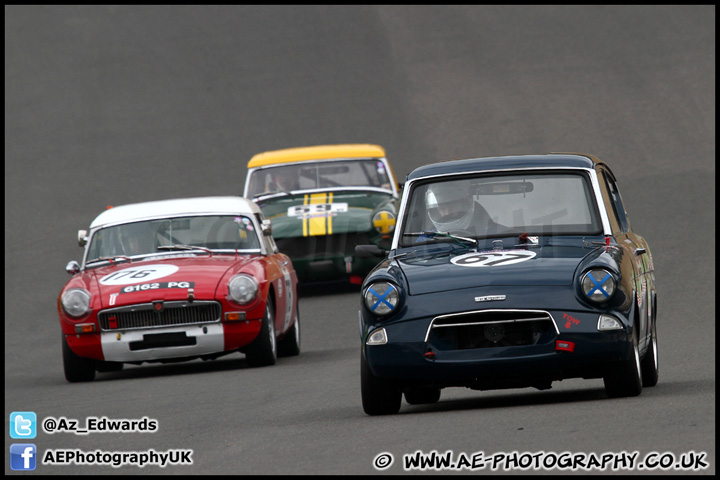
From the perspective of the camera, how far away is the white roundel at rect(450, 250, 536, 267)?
8.14 metres

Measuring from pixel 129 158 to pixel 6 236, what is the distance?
5.19 m

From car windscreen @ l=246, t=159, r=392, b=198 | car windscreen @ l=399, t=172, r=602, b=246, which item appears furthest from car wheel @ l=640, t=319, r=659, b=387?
car windscreen @ l=246, t=159, r=392, b=198

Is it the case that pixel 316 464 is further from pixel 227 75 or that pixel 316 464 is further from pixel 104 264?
pixel 227 75

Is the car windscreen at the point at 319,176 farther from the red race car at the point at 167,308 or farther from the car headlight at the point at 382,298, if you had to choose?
the car headlight at the point at 382,298

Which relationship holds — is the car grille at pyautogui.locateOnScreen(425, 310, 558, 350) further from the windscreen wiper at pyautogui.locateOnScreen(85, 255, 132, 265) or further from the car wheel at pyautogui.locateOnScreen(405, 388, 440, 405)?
the windscreen wiper at pyautogui.locateOnScreen(85, 255, 132, 265)

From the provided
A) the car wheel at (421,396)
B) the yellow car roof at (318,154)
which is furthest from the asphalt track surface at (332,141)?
the yellow car roof at (318,154)

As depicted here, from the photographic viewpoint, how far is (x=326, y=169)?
719 inches

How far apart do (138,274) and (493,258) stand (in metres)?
4.64

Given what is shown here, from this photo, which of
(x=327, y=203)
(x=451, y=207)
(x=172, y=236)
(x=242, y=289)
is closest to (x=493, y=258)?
(x=451, y=207)

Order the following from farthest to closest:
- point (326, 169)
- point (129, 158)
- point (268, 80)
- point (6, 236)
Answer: point (268, 80) < point (129, 158) < point (6, 236) < point (326, 169)

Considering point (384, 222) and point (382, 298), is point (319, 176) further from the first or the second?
point (382, 298)

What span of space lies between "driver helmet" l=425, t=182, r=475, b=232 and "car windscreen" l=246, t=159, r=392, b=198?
8.93 metres

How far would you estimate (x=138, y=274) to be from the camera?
1208 cm

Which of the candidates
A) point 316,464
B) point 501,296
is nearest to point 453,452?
point 316,464
